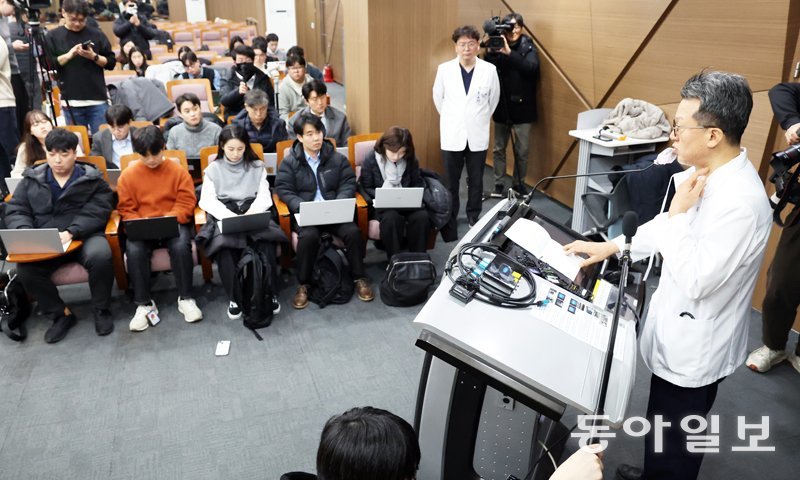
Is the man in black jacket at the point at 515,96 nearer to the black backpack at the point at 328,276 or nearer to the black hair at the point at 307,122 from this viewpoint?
the black hair at the point at 307,122

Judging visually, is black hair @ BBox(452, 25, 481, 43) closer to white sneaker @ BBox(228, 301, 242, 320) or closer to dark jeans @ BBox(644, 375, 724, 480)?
white sneaker @ BBox(228, 301, 242, 320)

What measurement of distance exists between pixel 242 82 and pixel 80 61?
1354 mm

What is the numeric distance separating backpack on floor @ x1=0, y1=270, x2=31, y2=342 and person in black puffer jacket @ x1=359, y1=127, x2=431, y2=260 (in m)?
2.25

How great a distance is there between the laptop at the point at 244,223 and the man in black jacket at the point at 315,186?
0.28 metres

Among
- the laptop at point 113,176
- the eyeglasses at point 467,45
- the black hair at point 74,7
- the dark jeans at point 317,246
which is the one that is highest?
the black hair at point 74,7

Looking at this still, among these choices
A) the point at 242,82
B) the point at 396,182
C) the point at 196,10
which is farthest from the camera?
the point at 196,10

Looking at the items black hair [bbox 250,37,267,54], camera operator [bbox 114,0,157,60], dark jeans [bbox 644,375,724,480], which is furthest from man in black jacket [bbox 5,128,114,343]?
camera operator [bbox 114,0,157,60]

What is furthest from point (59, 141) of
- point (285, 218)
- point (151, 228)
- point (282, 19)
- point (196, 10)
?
point (196, 10)

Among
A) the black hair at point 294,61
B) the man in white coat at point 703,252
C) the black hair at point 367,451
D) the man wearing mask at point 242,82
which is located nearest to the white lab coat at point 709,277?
the man in white coat at point 703,252

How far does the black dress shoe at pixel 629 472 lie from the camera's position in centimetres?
256

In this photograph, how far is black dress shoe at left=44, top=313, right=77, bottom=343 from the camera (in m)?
3.54

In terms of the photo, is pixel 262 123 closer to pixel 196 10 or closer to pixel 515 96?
pixel 515 96

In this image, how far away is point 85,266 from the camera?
358 cm

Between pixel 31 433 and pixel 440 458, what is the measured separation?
198cm
